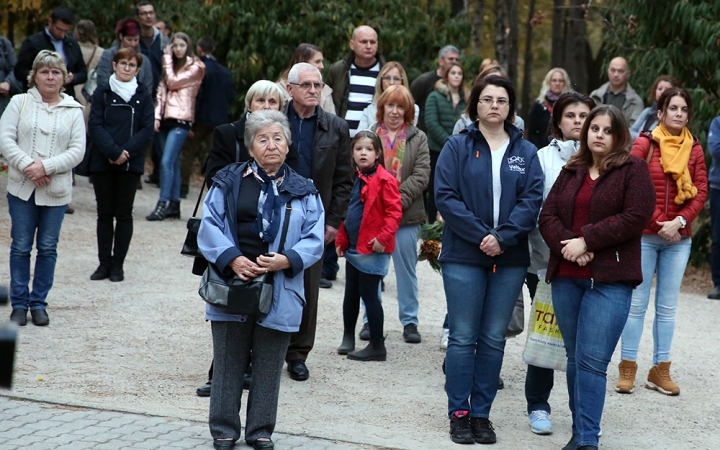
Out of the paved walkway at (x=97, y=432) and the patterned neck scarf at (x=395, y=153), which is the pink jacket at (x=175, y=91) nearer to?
the patterned neck scarf at (x=395, y=153)

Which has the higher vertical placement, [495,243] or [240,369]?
[495,243]

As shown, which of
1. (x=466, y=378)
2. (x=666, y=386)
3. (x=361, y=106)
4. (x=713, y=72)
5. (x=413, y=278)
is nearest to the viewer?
(x=466, y=378)

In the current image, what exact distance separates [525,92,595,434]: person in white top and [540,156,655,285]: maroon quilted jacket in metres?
0.43

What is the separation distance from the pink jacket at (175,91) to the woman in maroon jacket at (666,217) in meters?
7.07

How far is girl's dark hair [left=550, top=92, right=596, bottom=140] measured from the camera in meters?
6.41

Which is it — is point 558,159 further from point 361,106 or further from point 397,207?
point 361,106

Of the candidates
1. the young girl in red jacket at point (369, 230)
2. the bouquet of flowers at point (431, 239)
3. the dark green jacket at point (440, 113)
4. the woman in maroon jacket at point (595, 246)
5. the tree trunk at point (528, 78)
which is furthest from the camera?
the tree trunk at point (528, 78)

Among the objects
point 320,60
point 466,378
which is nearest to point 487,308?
point 466,378

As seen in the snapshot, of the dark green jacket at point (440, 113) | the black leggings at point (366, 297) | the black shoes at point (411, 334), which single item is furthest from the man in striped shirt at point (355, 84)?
the black leggings at point (366, 297)

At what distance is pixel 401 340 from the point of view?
8352 mm

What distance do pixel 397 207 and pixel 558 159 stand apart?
1.58 meters

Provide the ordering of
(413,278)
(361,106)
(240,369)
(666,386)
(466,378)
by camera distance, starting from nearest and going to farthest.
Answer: (240,369)
(466,378)
(666,386)
(413,278)
(361,106)

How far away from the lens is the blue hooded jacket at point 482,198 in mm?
5801

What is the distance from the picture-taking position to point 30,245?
26.1ft
